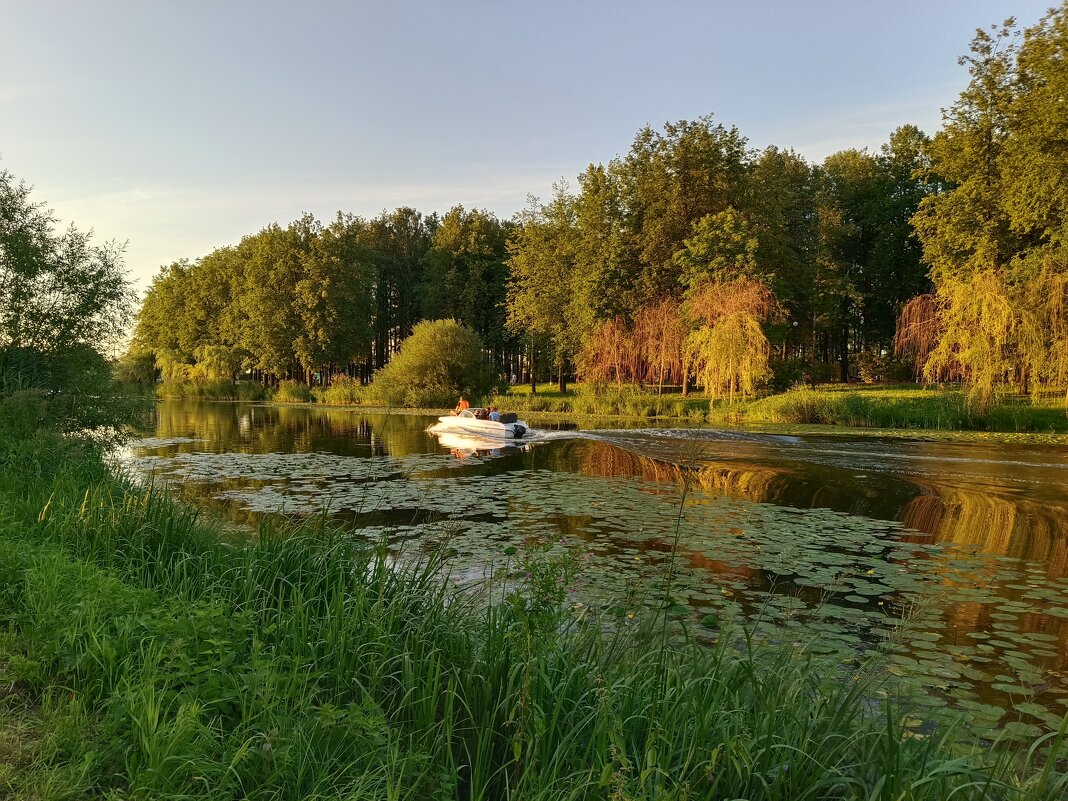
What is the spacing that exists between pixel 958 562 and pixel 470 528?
6.67m

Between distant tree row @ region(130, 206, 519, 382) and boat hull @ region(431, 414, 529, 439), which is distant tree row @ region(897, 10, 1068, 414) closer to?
boat hull @ region(431, 414, 529, 439)

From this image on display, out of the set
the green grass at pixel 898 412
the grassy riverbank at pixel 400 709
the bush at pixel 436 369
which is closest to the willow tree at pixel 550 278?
the bush at pixel 436 369

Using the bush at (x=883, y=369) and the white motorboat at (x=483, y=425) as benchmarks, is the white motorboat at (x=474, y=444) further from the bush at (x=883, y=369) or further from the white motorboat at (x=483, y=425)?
the bush at (x=883, y=369)

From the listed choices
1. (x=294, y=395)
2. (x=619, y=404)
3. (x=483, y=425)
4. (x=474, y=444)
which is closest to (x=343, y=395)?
(x=294, y=395)

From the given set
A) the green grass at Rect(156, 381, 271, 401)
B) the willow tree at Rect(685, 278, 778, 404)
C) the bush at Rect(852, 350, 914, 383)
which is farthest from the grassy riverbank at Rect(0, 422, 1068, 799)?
the green grass at Rect(156, 381, 271, 401)

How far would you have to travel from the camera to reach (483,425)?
25172 millimetres

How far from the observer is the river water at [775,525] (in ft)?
18.1

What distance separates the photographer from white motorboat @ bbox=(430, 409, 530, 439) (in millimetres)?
24156

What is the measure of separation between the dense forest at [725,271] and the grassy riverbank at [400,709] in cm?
1697

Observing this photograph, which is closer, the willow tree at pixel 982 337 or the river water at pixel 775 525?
the river water at pixel 775 525

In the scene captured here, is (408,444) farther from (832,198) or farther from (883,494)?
(832,198)

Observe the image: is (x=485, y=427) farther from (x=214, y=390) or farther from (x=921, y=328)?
(x=214, y=390)

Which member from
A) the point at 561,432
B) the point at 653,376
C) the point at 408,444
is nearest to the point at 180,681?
the point at 408,444

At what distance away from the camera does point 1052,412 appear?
2342 cm
